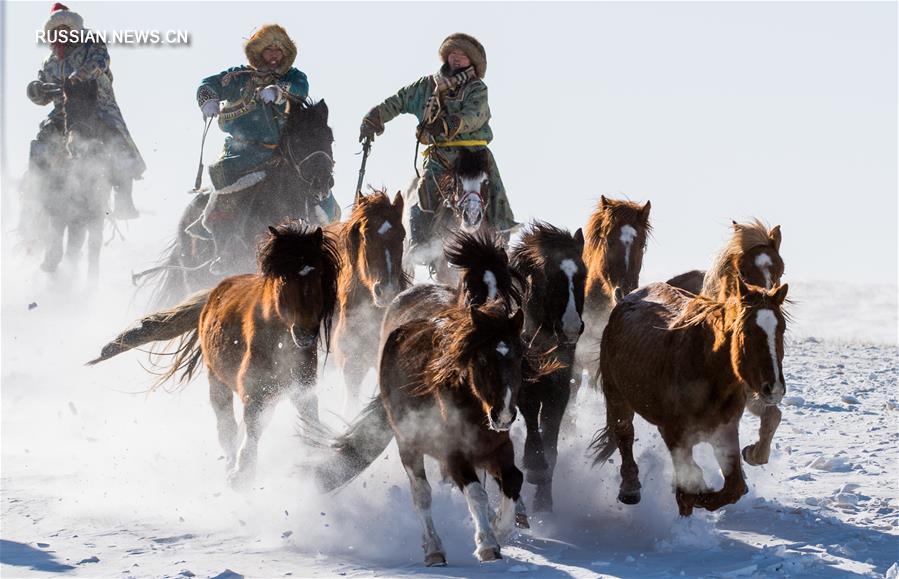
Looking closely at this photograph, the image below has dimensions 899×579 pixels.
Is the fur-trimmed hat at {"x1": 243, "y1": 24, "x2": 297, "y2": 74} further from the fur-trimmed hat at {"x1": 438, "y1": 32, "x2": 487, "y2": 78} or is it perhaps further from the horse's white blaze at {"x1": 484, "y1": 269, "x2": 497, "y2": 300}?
the horse's white blaze at {"x1": 484, "y1": 269, "x2": 497, "y2": 300}

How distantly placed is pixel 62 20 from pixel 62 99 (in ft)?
3.16

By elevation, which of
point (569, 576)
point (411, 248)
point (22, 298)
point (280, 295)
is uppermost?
point (22, 298)

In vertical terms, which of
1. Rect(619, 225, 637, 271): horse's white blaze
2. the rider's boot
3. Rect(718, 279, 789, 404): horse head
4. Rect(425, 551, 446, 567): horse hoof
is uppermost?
the rider's boot

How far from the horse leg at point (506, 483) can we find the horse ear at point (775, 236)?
8.06ft

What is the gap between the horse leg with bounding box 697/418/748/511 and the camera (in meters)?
8.12

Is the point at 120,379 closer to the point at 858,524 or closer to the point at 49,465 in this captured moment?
the point at 49,465

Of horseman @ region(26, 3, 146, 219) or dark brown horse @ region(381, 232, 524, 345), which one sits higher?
horseman @ region(26, 3, 146, 219)

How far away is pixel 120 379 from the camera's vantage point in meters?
15.6

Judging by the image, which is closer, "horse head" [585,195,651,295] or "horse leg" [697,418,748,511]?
"horse leg" [697,418,748,511]

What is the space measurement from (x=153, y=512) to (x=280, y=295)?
1.86 metres

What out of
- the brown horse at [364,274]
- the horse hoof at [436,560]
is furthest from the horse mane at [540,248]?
the horse hoof at [436,560]

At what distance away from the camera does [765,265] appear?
9164 mm

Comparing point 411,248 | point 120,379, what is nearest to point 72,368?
point 120,379

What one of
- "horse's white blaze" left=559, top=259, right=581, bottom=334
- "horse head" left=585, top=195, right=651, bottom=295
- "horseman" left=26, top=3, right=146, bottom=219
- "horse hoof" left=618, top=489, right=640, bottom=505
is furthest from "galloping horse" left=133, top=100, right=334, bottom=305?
"horseman" left=26, top=3, right=146, bottom=219
